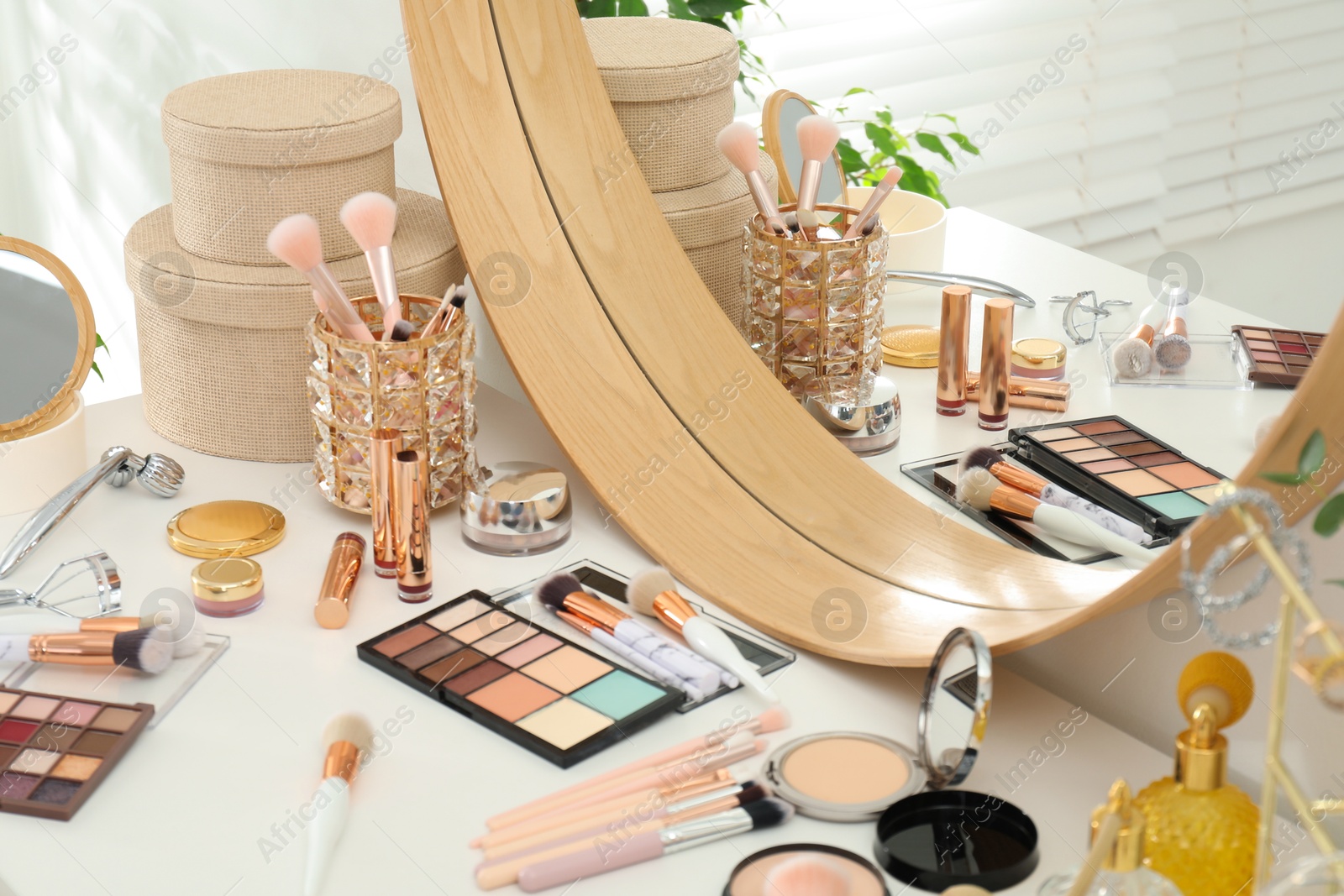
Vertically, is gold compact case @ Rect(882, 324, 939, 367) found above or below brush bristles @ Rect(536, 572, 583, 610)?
above

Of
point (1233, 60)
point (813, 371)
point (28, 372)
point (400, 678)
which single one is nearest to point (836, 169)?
point (813, 371)

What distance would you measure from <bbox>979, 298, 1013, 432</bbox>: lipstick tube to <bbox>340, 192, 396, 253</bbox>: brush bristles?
0.37m

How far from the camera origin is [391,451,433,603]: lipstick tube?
780 millimetres

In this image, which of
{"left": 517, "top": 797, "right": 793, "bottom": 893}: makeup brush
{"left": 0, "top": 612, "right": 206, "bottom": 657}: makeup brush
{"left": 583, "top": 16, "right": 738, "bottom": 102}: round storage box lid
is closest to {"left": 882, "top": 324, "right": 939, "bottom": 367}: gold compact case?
{"left": 583, "top": 16, "right": 738, "bottom": 102}: round storage box lid

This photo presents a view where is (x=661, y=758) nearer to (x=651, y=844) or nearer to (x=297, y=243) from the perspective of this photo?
(x=651, y=844)

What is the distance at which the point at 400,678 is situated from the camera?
2.36 ft

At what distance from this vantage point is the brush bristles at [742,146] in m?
0.87

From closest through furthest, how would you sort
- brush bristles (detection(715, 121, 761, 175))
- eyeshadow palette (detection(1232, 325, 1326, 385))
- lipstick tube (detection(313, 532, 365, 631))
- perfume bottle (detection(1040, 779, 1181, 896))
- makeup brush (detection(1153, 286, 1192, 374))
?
perfume bottle (detection(1040, 779, 1181, 896))
eyeshadow palette (detection(1232, 325, 1326, 385))
makeup brush (detection(1153, 286, 1192, 374))
lipstick tube (detection(313, 532, 365, 631))
brush bristles (detection(715, 121, 761, 175))

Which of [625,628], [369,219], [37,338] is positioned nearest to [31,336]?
[37,338]

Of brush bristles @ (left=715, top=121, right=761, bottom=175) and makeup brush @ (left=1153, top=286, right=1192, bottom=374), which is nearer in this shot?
makeup brush @ (left=1153, top=286, right=1192, bottom=374)

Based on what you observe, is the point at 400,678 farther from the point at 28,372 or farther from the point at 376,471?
the point at 28,372

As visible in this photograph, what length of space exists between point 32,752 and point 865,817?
15.8 inches

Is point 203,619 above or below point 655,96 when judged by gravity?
below

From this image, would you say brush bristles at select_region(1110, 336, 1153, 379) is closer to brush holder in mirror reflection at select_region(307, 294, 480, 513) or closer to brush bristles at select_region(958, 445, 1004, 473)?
brush bristles at select_region(958, 445, 1004, 473)
